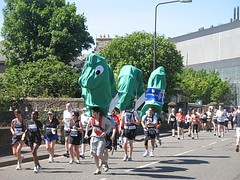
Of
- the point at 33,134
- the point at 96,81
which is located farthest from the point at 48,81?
the point at 96,81

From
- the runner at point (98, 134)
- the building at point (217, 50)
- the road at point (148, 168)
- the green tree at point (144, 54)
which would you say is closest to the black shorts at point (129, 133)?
the road at point (148, 168)

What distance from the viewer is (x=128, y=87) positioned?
17031 mm

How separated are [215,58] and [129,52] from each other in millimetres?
73285

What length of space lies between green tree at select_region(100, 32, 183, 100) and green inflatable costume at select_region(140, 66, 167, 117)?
20833 mm

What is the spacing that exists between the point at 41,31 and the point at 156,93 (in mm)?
22165

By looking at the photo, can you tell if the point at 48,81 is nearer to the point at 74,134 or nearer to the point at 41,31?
the point at 41,31

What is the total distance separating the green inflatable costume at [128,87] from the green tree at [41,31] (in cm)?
2062

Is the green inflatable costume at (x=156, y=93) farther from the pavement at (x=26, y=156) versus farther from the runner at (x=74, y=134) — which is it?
the runner at (x=74, y=134)

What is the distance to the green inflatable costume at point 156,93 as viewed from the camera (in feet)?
57.5

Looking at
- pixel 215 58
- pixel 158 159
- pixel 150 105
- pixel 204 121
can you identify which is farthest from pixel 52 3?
pixel 215 58

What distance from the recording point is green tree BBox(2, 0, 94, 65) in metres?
37.8

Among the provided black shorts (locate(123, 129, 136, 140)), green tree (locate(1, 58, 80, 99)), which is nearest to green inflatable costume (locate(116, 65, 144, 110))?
black shorts (locate(123, 129, 136, 140))

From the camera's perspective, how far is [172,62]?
135 feet

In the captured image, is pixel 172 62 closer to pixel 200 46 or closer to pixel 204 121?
pixel 204 121
